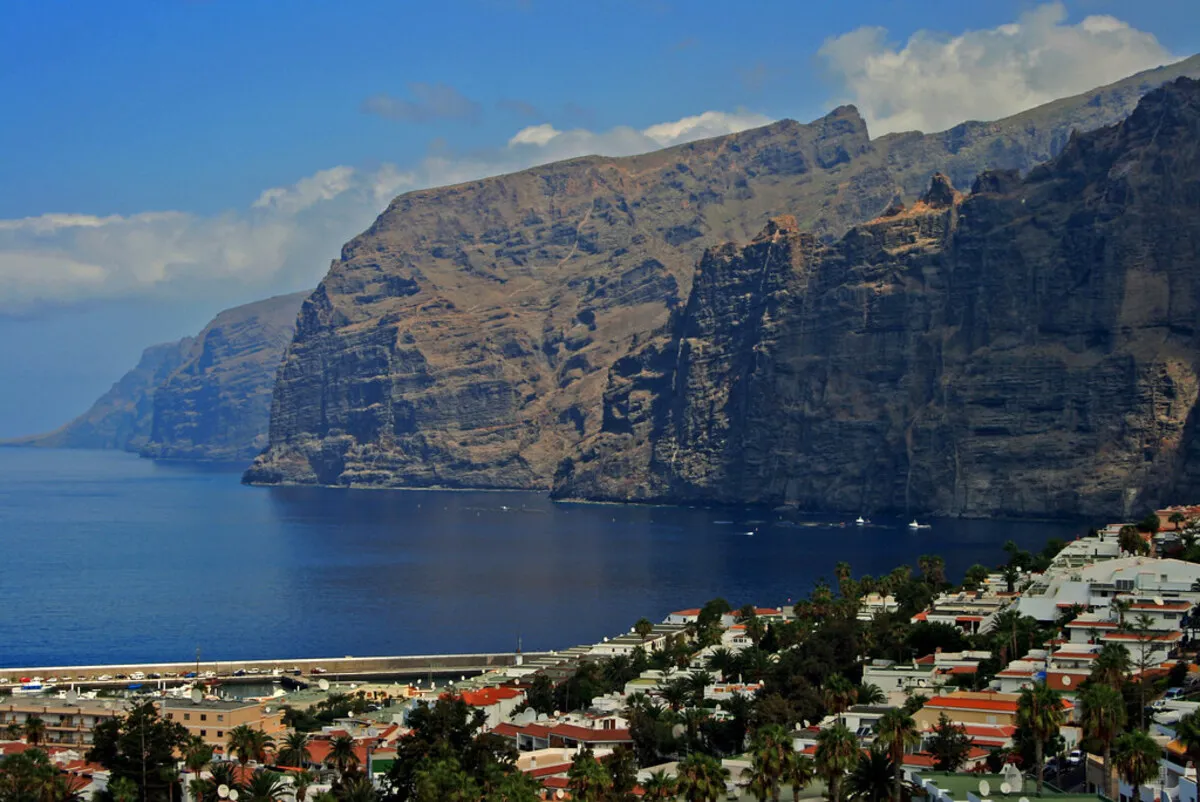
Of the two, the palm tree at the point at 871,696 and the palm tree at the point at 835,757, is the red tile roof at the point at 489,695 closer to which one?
the palm tree at the point at 871,696

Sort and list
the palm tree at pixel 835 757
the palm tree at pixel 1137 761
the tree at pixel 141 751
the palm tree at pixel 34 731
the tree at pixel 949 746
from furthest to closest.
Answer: the palm tree at pixel 34 731 < the tree at pixel 141 751 < the tree at pixel 949 746 < the palm tree at pixel 835 757 < the palm tree at pixel 1137 761

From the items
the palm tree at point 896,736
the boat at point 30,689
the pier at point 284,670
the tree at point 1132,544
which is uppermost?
the tree at point 1132,544

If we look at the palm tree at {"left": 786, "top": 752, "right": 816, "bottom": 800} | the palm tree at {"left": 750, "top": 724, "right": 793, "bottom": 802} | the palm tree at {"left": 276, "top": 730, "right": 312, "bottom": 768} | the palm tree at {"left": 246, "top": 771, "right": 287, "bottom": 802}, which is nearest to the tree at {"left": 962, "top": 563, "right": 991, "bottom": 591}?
the palm tree at {"left": 276, "top": 730, "right": 312, "bottom": 768}

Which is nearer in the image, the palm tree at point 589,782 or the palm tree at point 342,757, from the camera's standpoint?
the palm tree at point 589,782

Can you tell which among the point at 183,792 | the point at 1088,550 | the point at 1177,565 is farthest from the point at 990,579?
the point at 183,792

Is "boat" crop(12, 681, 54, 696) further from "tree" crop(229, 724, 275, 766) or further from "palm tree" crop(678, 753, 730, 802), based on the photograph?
"palm tree" crop(678, 753, 730, 802)

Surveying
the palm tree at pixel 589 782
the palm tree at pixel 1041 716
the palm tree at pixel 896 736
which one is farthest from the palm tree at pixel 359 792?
the palm tree at pixel 1041 716

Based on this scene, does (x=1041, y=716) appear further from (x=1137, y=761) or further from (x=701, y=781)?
(x=701, y=781)
